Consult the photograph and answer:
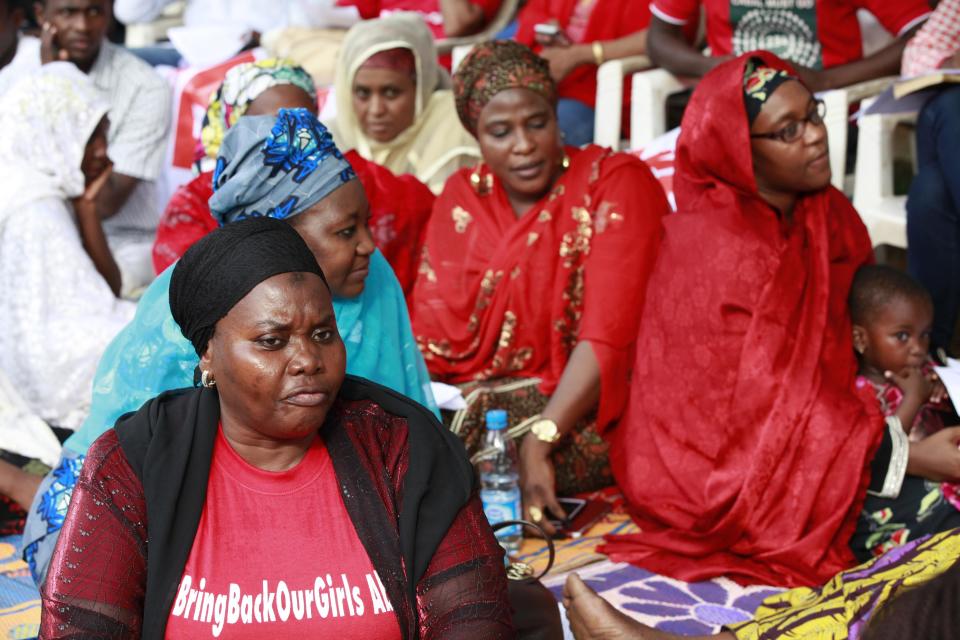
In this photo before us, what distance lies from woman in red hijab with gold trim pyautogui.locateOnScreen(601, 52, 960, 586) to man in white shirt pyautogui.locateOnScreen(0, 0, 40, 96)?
405 centimetres

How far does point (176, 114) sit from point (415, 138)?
232 cm

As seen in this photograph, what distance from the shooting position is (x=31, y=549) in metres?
2.89

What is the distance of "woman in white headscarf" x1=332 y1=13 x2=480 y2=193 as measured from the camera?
196 inches

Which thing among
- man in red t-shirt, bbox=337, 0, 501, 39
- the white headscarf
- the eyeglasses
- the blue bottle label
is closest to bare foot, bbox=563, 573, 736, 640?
the blue bottle label

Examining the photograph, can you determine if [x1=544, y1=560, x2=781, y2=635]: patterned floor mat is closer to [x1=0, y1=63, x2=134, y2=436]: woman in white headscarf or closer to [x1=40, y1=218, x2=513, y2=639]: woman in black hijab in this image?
[x1=40, y1=218, x2=513, y2=639]: woman in black hijab

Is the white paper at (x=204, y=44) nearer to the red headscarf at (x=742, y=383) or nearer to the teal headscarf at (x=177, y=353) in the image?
the red headscarf at (x=742, y=383)

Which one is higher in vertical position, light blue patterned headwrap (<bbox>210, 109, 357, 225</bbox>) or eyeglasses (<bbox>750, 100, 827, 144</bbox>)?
light blue patterned headwrap (<bbox>210, 109, 357, 225</bbox>)

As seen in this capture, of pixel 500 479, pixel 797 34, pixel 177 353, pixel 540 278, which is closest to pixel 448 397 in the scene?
pixel 500 479

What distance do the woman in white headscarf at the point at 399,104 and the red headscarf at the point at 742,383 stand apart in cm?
153

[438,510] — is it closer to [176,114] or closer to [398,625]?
[398,625]

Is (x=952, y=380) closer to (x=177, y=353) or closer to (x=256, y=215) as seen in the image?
(x=256, y=215)

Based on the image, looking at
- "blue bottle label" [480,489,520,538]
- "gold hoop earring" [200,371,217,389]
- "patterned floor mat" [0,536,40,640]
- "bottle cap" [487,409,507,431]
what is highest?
"gold hoop earring" [200,371,217,389]

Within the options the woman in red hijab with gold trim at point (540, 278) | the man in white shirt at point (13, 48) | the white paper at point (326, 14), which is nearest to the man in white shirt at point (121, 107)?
the man in white shirt at point (13, 48)

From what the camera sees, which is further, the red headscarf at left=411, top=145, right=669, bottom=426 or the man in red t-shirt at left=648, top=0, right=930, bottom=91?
the man in red t-shirt at left=648, top=0, right=930, bottom=91
